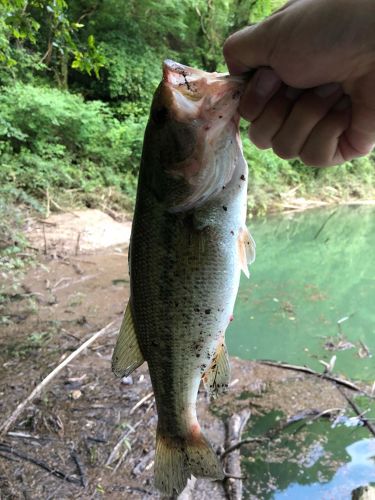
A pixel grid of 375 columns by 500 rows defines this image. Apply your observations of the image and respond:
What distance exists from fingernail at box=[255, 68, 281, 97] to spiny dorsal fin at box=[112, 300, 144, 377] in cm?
96

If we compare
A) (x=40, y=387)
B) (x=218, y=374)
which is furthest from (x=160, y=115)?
(x=40, y=387)

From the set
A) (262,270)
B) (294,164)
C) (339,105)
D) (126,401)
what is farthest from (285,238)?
(339,105)

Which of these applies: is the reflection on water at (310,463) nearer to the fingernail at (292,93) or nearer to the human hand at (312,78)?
the human hand at (312,78)

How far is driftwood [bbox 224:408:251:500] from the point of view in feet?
11.3

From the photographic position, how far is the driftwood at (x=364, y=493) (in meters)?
3.28

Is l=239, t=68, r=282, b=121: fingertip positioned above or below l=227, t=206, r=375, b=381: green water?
above

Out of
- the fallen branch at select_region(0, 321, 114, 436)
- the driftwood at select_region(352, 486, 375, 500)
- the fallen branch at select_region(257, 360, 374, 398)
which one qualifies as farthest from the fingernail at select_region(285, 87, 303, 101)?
the fallen branch at select_region(257, 360, 374, 398)

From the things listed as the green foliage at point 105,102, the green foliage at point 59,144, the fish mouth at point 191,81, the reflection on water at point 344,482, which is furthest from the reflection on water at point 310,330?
the green foliage at point 59,144

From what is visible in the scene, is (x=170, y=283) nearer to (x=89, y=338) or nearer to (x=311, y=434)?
(x=311, y=434)

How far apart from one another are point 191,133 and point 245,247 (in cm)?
51

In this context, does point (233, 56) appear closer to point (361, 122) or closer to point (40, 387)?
point (361, 122)

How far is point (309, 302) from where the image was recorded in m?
7.91

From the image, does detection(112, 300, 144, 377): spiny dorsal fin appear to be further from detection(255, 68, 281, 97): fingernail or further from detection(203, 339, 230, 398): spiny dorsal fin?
detection(255, 68, 281, 97): fingernail

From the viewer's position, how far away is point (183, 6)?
17.4 metres
